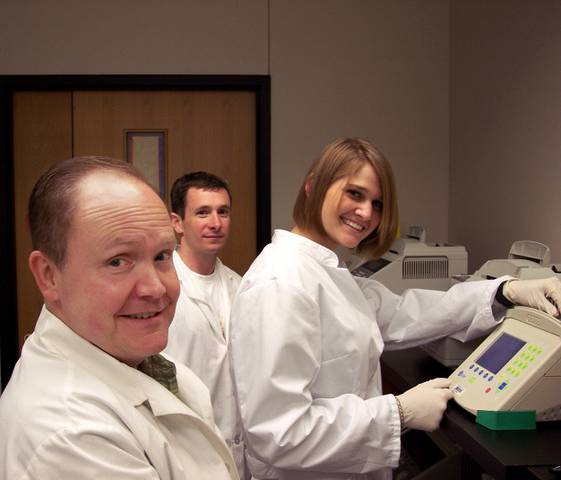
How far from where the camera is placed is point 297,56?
2875 millimetres

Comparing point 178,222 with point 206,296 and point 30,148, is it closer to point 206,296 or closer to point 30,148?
point 206,296

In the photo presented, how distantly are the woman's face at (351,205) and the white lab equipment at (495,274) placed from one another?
400 millimetres

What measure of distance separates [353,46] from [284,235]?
1897mm

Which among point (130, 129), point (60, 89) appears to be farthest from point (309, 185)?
point (60, 89)

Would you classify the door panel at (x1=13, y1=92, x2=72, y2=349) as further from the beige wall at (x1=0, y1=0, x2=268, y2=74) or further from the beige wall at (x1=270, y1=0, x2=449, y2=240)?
the beige wall at (x1=270, y1=0, x2=449, y2=240)

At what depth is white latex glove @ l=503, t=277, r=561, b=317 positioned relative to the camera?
3.98 ft

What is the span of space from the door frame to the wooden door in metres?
0.04

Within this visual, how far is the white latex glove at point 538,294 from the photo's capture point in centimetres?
121

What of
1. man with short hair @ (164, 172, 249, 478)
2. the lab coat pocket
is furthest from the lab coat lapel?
the lab coat pocket

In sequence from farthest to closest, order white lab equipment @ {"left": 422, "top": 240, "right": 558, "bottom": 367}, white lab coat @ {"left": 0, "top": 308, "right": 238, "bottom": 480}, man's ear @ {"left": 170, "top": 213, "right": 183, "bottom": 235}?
man's ear @ {"left": 170, "top": 213, "right": 183, "bottom": 235}, white lab equipment @ {"left": 422, "top": 240, "right": 558, "bottom": 367}, white lab coat @ {"left": 0, "top": 308, "right": 238, "bottom": 480}

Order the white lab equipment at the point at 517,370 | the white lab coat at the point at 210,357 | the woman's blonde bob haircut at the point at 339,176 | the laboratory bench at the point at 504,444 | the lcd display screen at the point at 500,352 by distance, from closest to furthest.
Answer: the laboratory bench at the point at 504,444, the white lab equipment at the point at 517,370, the lcd display screen at the point at 500,352, the woman's blonde bob haircut at the point at 339,176, the white lab coat at the point at 210,357

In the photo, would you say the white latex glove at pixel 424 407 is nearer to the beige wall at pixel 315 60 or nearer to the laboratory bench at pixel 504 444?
the laboratory bench at pixel 504 444

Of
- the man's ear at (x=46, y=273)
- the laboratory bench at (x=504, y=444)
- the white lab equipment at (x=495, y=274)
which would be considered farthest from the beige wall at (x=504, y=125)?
the man's ear at (x=46, y=273)

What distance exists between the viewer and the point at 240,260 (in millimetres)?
3025
